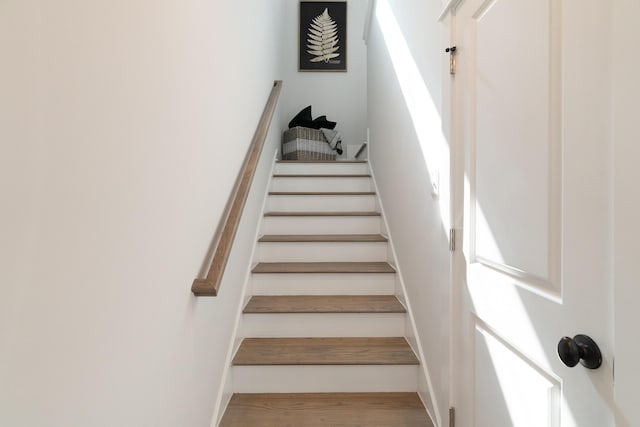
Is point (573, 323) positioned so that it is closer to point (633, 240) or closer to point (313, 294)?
point (633, 240)

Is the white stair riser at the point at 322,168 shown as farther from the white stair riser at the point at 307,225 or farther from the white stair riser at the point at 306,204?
the white stair riser at the point at 307,225

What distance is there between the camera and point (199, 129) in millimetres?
1299

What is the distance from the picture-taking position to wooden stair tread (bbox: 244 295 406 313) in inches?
80.0

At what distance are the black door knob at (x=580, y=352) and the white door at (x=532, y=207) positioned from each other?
1 cm

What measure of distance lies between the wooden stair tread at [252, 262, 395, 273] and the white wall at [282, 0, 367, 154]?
7.77 feet

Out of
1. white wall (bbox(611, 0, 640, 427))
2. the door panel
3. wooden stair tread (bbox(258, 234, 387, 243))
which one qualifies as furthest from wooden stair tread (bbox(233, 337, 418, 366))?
white wall (bbox(611, 0, 640, 427))

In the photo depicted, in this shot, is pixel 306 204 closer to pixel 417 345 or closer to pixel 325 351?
pixel 325 351

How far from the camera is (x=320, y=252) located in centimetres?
258

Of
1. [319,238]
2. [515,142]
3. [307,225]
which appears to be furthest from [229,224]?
[307,225]

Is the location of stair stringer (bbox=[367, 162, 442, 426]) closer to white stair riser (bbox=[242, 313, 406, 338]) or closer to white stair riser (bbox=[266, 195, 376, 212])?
white stair riser (bbox=[242, 313, 406, 338])

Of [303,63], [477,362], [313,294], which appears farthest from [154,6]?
[303,63]

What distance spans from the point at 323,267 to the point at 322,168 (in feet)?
4.80

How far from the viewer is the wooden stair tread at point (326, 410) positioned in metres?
1.58

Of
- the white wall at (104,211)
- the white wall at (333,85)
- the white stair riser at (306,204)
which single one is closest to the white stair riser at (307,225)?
the white stair riser at (306,204)
